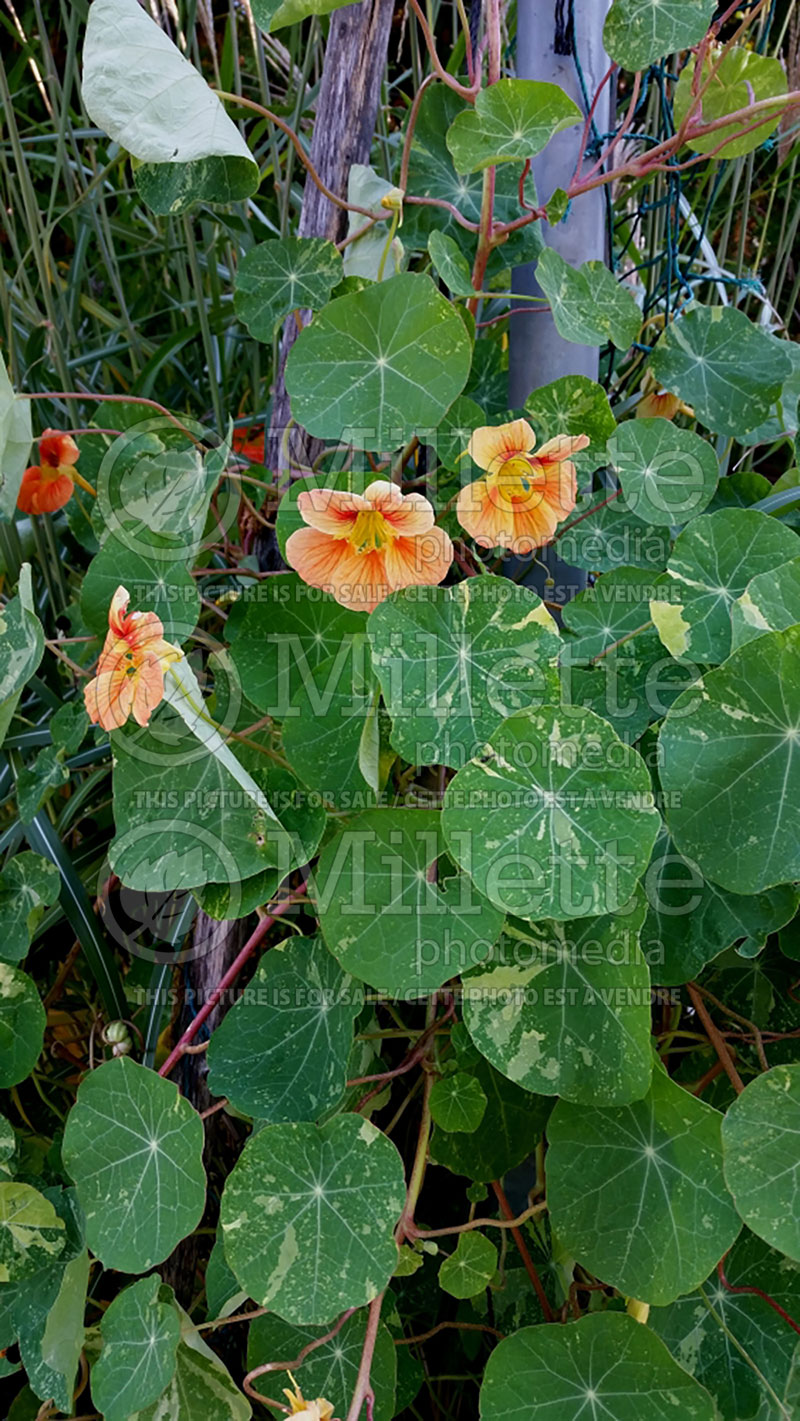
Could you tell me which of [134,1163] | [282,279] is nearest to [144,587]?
[282,279]

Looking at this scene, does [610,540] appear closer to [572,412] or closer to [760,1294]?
[572,412]

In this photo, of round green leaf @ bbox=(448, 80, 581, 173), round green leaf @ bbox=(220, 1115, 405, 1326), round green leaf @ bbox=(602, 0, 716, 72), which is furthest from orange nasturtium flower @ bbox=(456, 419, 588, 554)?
round green leaf @ bbox=(220, 1115, 405, 1326)

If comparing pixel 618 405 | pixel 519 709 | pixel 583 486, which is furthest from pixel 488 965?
pixel 618 405

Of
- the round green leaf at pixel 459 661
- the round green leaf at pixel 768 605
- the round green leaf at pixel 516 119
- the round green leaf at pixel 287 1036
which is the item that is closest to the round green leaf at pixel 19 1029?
the round green leaf at pixel 287 1036

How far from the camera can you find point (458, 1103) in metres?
0.77

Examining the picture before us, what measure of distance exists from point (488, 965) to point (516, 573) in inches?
17.9

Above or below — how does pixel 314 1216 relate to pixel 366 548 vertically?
below

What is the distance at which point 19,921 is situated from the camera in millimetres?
976

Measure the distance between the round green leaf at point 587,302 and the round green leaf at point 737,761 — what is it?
328 millimetres

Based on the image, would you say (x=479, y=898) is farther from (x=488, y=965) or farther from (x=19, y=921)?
(x=19, y=921)

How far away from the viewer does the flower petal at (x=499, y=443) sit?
76cm

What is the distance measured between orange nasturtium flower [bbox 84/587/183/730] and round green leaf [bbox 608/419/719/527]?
409mm

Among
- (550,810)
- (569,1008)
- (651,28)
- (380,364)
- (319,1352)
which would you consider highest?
(651,28)

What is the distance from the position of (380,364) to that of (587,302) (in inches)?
7.6
